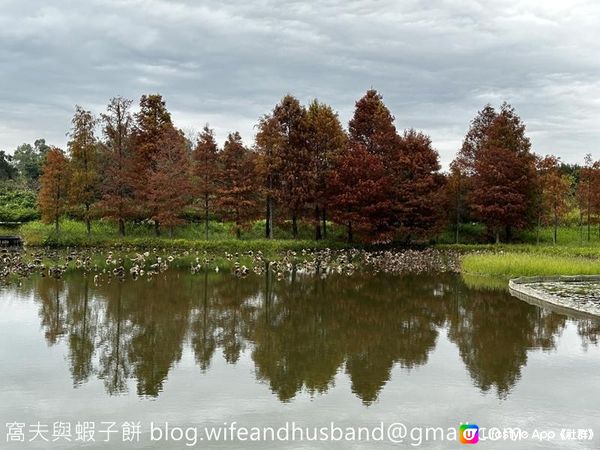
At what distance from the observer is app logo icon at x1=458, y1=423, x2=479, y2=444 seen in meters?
9.02

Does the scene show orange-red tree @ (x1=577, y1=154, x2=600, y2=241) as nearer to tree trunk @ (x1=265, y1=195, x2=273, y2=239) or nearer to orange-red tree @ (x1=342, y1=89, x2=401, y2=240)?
orange-red tree @ (x1=342, y1=89, x2=401, y2=240)

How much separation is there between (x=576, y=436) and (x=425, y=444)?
236cm

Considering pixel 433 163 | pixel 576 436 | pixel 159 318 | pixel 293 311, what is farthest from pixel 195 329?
pixel 433 163

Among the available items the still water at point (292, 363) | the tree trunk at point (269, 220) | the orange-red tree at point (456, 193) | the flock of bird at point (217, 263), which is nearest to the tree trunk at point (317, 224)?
the tree trunk at point (269, 220)

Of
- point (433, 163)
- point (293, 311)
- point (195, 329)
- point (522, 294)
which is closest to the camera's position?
point (195, 329)

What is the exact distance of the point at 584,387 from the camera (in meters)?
11.7

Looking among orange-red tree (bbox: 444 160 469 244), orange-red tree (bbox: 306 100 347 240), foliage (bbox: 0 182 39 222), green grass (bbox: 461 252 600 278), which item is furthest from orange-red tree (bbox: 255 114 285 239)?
foliage (bbox: 0 182 39 222)

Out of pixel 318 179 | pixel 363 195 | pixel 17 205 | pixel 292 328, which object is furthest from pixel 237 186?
pixel 292 328

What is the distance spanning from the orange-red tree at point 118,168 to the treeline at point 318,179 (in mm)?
88

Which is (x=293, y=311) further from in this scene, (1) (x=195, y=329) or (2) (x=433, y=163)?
(2) (x=433, y=163)

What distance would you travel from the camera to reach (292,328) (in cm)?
1747

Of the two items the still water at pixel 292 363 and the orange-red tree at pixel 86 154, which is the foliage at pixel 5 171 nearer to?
the orange-red tree at pixel 86 154

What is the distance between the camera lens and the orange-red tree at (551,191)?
48.0 metres

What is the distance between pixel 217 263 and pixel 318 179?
49.3 feet
